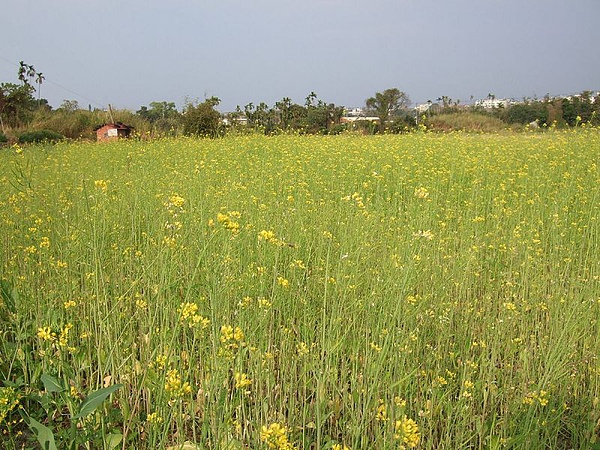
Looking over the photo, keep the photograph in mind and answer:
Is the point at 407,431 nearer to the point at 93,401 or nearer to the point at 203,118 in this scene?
the point at 93,401

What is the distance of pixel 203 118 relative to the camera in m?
17.9

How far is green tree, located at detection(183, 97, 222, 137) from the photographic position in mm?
17719

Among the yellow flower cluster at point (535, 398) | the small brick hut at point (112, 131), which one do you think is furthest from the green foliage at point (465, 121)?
the yellow flower cluster at point (535, 398)

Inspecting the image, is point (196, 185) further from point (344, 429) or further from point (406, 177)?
point (344, 429)

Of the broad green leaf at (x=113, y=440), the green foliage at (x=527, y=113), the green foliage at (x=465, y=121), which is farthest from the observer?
the green foliage at (x=465, y=121)

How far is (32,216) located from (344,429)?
94.7 inches

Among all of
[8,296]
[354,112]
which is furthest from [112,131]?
[8,296]

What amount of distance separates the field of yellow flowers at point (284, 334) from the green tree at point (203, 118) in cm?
1359

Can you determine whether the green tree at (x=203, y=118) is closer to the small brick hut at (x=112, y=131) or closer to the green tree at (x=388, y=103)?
the small brick hut at (x=112, y=131)

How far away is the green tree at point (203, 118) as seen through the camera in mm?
17719

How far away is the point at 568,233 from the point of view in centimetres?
419

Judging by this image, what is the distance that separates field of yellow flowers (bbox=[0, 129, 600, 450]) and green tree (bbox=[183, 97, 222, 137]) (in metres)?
13.6

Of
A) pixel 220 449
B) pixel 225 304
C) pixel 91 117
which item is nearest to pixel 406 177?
pixel 225 304

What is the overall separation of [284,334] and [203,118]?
16569 millimetres
